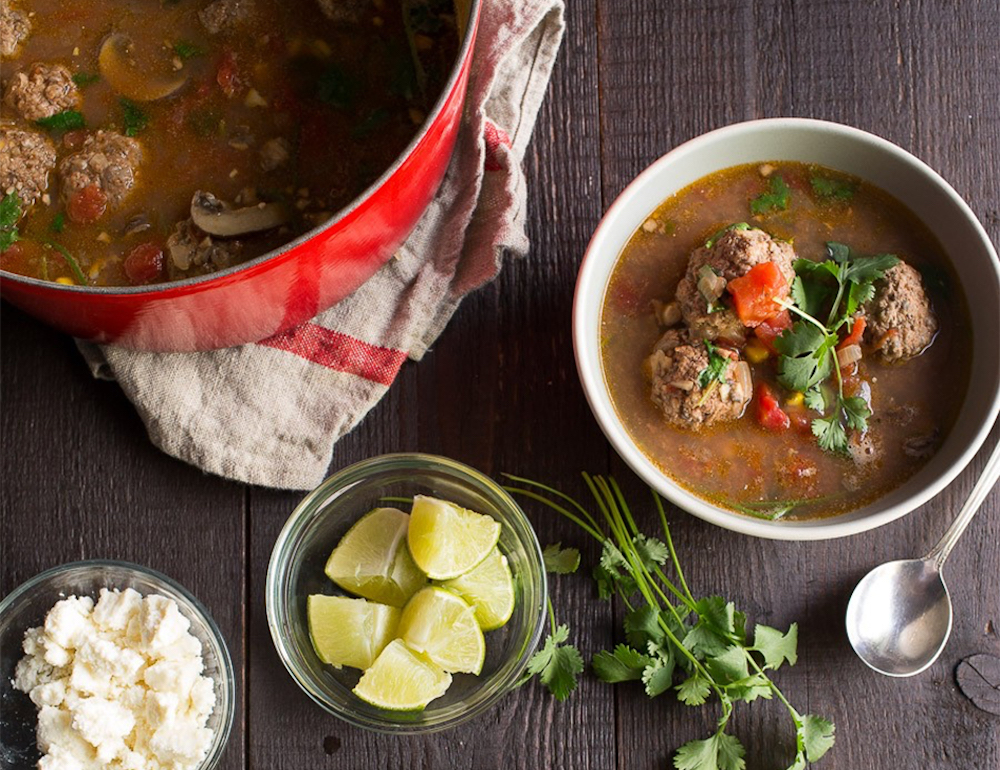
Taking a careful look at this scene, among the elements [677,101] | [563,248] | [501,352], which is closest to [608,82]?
[677,101]

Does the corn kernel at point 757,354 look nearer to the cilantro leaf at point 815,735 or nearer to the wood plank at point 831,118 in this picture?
the wood plank at point 831,118

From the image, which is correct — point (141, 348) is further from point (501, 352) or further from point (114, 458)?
point (501, 352)

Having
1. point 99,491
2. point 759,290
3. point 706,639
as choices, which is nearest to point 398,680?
point 706,639

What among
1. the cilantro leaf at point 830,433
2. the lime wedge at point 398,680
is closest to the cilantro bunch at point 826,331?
the cilantro leaf at point 830,433

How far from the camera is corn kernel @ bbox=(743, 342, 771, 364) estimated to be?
2369 mm

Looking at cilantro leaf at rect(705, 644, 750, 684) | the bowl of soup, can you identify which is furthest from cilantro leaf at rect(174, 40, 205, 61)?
cilantro leaf at rect(705, 644, 750, 684)

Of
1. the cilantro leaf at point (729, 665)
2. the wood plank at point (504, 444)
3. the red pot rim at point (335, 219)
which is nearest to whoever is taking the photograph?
the red pot rim at point (335, 219)

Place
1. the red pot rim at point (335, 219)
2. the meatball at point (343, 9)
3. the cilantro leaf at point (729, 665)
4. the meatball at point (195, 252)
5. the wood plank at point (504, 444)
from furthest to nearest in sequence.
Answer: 1. the wood plank at point (504, 444)
2. the cilantro leaf at point (729, 665)
3. the meatball at point (343, 9)
4. the meatball at point (195, 252)
5. the red pot rim at point (335, 219)

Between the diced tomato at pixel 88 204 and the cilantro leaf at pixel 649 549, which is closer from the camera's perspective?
the diced tomato at pixel 88 204

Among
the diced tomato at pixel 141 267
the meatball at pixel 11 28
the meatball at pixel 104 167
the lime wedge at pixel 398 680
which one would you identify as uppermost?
the meatball at pixel 11 28

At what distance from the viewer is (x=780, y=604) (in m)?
2.56

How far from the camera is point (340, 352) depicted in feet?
8.29

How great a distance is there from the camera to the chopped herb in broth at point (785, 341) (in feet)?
7.57

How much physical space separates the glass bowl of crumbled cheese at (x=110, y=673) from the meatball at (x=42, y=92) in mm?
941
